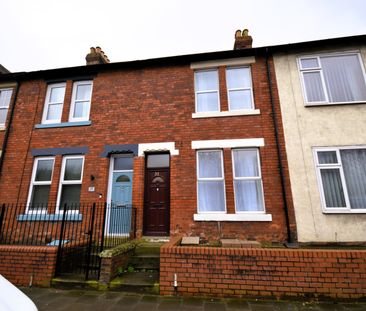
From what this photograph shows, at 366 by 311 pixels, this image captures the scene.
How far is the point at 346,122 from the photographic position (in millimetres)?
6578

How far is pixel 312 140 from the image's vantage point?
259 inches

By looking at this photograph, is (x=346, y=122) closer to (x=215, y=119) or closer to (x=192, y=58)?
(x=215, y=119)

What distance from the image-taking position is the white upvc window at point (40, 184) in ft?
24.5

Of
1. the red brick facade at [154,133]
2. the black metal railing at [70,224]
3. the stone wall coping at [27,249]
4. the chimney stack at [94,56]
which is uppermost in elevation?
the chimney stack at [94,56]

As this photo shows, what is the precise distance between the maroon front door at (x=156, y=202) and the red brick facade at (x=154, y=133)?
294 mm

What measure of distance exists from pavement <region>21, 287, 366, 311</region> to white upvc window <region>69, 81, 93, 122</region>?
5.99m

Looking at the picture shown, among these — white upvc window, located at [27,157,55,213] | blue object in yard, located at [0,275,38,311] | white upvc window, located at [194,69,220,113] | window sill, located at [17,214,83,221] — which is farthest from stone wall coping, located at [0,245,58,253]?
white upvc window, located at [194,69,220,113]

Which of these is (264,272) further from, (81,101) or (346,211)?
(81,101)

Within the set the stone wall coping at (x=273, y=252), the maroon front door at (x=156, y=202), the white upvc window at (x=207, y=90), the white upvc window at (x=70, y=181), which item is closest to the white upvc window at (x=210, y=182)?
the maroon front door at (x=156, y=202)

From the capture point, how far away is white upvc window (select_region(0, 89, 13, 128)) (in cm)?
864

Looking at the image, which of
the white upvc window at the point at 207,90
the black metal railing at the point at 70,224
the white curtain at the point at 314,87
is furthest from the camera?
the white upvc window at the point at 207,90

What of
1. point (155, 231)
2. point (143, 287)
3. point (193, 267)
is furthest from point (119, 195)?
point (193, 267)

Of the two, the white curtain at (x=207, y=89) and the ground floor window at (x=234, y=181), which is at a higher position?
the white curtain at (x=207, y=89)

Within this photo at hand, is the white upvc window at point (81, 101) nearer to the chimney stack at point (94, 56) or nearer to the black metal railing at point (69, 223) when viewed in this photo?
the chimney stack at point (94, 56)
